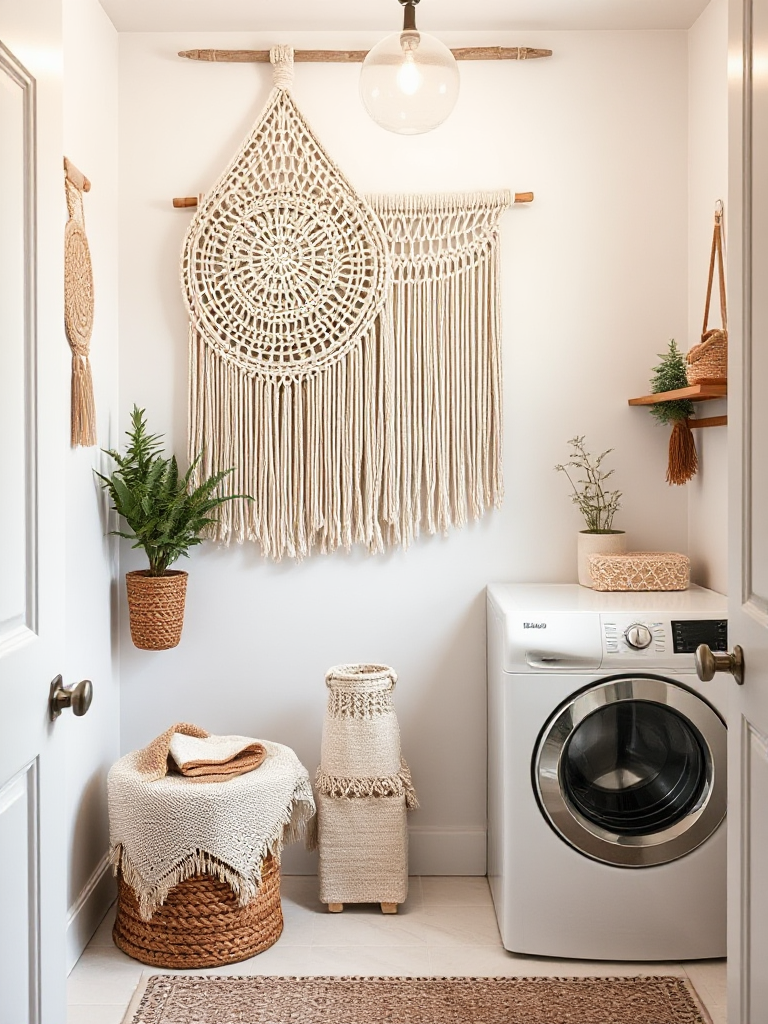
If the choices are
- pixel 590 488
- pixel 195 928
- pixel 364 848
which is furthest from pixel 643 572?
pixel 195 928

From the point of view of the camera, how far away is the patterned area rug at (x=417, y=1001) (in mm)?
2111

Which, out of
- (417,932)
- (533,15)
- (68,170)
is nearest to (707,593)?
(417,932)

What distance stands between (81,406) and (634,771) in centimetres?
166

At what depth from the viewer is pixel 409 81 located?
2.09 m

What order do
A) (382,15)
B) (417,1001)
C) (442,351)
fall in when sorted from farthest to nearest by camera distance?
(442,351) < (382,15) < (417,1001)

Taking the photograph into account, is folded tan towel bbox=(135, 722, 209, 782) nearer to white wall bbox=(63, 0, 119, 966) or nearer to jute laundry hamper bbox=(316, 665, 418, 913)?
white wall bbox=(63, 0, 119, 966)

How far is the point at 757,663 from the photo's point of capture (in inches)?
51.2

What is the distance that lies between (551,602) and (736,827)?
114cm

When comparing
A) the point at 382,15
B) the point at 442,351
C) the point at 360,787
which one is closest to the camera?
the point at 360,787

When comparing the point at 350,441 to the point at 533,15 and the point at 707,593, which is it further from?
the point at 533,15

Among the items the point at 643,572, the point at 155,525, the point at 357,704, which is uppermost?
the point at 155,525

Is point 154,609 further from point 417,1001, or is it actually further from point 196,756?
point 417,1001

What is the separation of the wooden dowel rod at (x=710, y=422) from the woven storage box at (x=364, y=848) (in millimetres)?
1331

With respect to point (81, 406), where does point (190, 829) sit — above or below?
below
